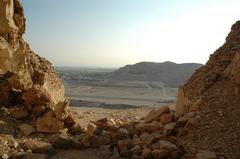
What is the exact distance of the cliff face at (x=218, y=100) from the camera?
865cm

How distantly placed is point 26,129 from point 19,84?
1.89 metres

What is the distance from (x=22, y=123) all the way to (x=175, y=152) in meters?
4.82

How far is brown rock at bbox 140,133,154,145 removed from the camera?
906 cm

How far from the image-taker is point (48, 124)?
10.7 meters

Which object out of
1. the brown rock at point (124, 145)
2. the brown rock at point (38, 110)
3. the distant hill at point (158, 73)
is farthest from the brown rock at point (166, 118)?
the distant hill at point (158, 73)

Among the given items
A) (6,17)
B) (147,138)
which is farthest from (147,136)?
(6,17)

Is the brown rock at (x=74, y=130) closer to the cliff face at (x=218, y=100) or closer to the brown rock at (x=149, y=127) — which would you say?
the brown rock at (x=149, y=127)

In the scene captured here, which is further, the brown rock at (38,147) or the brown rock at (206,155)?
the brown rock at (38,147)

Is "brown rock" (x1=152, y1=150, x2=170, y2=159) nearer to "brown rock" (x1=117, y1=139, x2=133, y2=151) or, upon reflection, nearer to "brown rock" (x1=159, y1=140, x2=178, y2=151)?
"brown rock" (x1=159, y1=140, x2=178, y2=151)

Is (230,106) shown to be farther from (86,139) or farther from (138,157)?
(86,139)

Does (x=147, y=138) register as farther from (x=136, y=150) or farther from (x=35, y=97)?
(x=35, y=97)

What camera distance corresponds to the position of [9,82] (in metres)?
11.5

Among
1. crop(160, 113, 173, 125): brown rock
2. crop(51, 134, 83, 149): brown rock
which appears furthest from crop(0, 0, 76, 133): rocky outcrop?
crop(160, 113, 173, 125): brown rock

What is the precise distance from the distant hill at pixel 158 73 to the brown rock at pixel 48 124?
1727 inches
